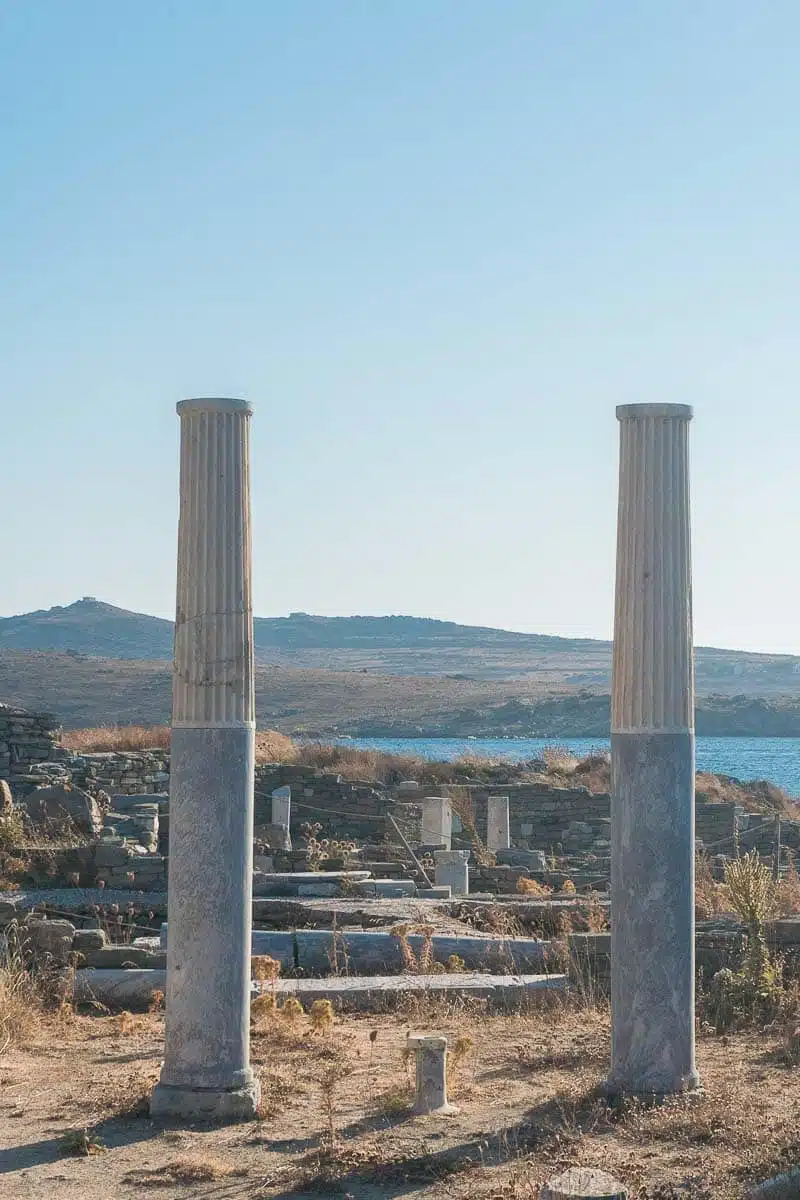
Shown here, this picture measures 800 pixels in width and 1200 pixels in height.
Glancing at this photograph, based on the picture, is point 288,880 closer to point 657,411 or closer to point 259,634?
point 657,411

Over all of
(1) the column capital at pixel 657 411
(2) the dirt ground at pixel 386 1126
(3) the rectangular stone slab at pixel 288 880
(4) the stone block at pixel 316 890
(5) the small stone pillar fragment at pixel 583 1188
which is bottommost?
(2) the dirt ground at pixel 386 1126

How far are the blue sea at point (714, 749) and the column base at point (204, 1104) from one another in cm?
4779

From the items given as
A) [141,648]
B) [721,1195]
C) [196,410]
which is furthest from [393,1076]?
[141,648]

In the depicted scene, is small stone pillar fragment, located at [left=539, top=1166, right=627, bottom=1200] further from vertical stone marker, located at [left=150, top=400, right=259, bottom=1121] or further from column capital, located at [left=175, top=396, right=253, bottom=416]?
column capital, located at [left=175, top=396, right=253, bottom=416]

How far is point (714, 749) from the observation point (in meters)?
93.6

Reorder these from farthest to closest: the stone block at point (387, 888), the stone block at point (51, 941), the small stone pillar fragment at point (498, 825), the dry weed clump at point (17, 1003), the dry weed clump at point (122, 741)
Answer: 1. the dry weed clump at point (122, 741)
2. the small stone pillar fragment at point (498, 825)
3. the stone block at point (387, 888)
4. the stone block at point (51, 941)
5. the dry weed clump at point (17, 1003)

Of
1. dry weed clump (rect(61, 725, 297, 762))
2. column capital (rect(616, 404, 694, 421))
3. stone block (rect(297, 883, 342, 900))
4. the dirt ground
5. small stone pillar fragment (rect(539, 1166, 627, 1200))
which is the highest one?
column capital (rect(616, 404, 694, 421))

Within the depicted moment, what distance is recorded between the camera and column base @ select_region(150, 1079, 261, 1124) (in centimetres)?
736

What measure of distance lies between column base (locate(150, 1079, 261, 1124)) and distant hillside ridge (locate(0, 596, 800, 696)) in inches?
4499

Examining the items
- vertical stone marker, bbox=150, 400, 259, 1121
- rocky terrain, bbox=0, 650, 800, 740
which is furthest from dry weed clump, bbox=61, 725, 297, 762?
rocky terrain, bbox=0, 650, 800, 740

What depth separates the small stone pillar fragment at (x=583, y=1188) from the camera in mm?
5430

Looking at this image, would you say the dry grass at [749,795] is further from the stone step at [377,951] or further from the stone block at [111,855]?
the stone step at [377,951]

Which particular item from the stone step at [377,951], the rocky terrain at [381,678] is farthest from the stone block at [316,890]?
the rocky terrain at [381,678]

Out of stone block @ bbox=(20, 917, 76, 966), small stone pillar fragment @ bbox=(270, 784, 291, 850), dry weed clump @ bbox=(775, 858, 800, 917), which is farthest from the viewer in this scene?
small stone pillar fragment @ bbox=(270, 784, 291, 850)
